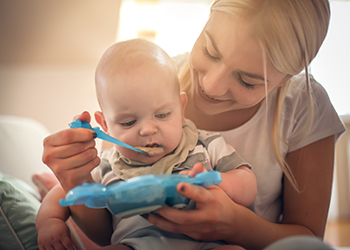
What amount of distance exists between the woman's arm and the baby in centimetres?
6

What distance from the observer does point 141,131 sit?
688 millimetres

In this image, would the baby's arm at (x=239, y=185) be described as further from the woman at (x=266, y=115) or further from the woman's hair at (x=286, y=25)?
the woman's hair at (x=286, y=25)

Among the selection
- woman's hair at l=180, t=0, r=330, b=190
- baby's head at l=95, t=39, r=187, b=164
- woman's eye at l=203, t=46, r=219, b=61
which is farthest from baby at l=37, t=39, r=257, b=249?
woman's hair at l=180, t=0, r=330, b=190

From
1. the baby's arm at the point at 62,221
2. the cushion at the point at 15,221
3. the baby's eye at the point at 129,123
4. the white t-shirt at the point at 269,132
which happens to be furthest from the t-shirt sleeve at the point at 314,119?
the cushion at the point at 15,221

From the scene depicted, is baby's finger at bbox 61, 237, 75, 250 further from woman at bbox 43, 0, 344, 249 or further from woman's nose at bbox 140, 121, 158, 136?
woman's nose at bbox 140, 121, 158, 136

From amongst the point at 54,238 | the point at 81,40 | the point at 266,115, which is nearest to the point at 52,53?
the point at 81,40

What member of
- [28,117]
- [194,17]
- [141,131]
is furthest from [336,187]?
[28,117]

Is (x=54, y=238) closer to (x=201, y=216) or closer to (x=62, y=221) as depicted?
(x=62, y=221)

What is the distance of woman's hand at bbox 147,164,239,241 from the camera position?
1.81ft

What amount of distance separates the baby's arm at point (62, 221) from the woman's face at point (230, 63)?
47cm

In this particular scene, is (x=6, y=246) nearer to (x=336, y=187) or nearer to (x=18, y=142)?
(x=18, y=142)

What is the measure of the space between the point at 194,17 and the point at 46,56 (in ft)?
1.83

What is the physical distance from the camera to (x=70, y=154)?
64 centimetres

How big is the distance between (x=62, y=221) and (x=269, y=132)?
69 centimetres
